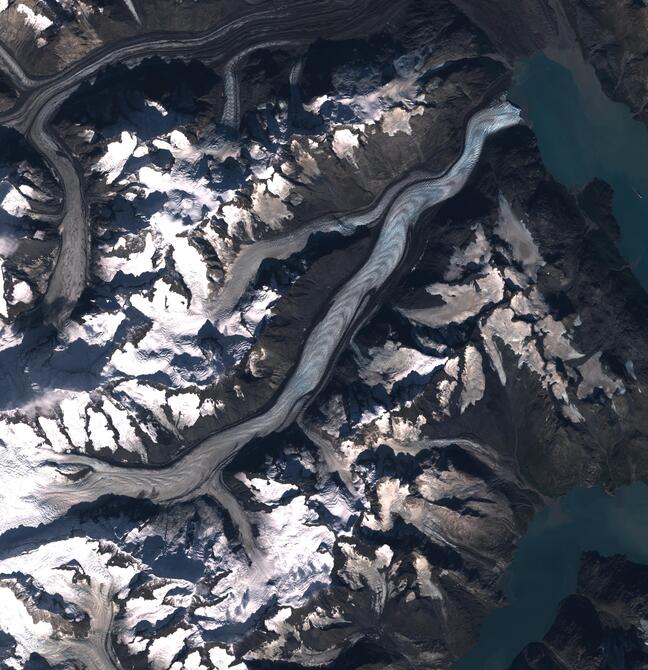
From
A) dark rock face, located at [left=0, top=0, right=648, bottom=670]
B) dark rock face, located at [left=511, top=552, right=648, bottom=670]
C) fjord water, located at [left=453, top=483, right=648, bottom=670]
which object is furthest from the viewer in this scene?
fjord water, located at [left=453, top=483, right=648, bottom=670]

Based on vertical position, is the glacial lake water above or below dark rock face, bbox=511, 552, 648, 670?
above

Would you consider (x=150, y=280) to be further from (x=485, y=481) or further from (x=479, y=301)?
(x=485, y=481)

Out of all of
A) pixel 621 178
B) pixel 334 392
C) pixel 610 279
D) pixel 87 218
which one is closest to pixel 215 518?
pixel 334 392

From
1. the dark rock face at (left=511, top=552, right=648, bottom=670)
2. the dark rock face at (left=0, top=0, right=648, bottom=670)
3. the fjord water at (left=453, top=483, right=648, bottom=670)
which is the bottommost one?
the dark rock face at (left=511, top=552, right=648, bottom=670)

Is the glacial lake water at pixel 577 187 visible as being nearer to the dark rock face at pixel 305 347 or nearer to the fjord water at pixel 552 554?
the fjord water at pixel 552 554

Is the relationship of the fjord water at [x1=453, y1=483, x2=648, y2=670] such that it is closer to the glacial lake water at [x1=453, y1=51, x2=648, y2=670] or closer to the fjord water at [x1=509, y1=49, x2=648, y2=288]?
the glacial lake water at [x1=453, y1=51, x2=648, y2=670]

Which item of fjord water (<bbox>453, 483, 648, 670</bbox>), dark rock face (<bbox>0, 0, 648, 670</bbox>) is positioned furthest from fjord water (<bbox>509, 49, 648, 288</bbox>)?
fjord water (<bbox>453, 483, 648, 670</bbox>)

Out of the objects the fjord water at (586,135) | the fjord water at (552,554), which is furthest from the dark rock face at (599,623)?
the fjord water at (586,135)
